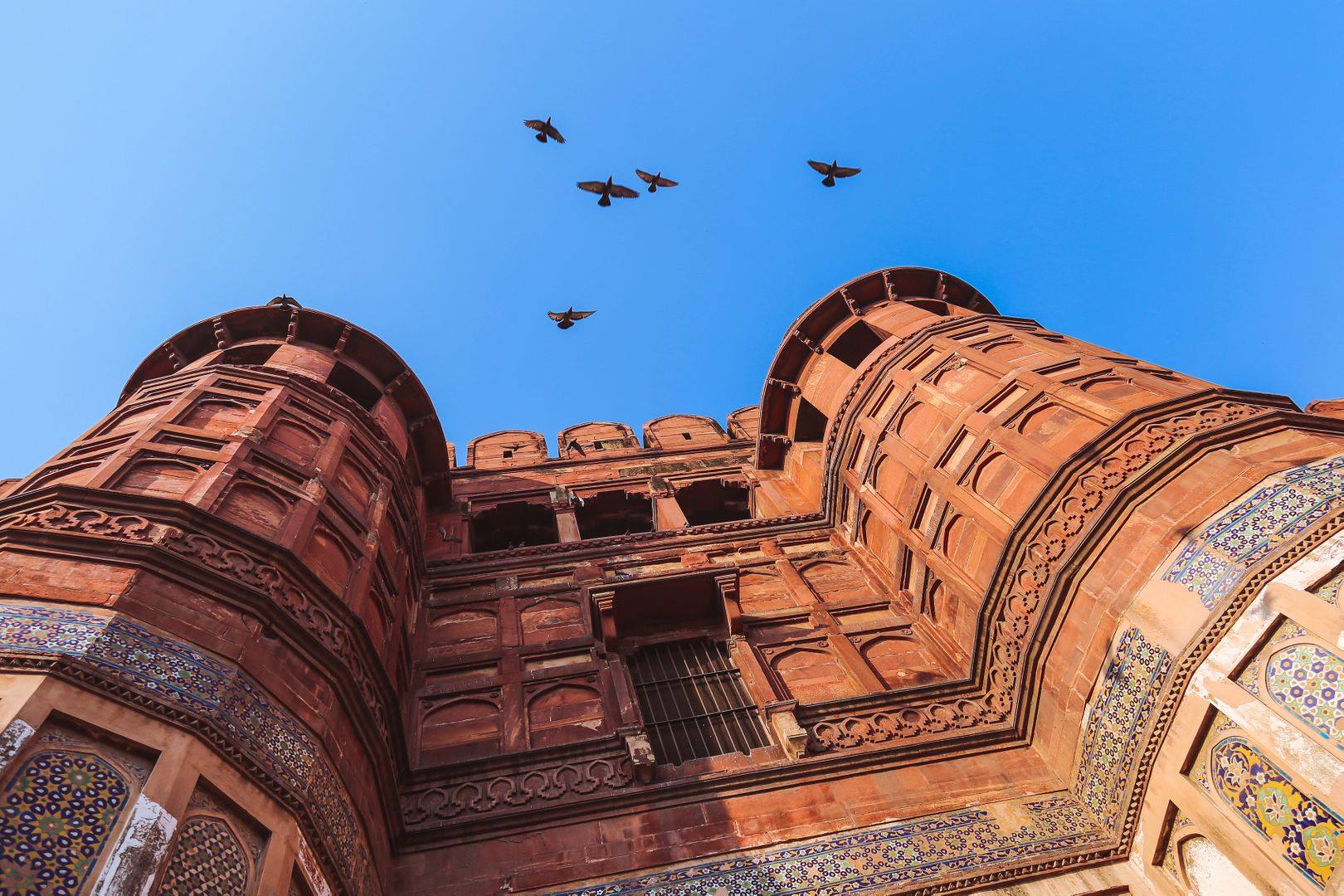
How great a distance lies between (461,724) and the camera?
11.5 meters

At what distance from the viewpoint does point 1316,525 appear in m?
8.04

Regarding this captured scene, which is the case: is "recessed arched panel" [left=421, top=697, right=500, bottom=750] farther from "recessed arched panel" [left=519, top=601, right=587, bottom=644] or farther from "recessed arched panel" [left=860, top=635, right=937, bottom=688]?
"recessed arched panel" [left=860, top=635, right=937, bottom=688]

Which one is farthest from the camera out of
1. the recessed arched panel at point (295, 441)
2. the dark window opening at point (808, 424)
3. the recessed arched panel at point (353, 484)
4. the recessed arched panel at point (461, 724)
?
the dark window opening at point (808, 424)

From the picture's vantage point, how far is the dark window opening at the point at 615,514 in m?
19.5

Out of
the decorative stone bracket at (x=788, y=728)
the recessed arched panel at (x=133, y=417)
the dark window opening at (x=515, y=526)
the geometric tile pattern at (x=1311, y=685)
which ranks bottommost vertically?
the geometric tile pattern at (x=1311, y=685)

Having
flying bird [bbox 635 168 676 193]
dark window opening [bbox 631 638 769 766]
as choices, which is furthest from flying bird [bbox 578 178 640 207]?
dark window opening [bbox 631 638 769 766]

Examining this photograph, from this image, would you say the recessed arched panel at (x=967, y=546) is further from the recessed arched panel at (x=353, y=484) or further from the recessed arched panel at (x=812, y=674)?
the recessed arched panel at (x=353, y=484)

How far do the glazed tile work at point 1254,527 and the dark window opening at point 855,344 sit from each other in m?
10.0

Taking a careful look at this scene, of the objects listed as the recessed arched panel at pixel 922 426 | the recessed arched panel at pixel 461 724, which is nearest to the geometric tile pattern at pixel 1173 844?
the recessed arched panel at pixel 922 426

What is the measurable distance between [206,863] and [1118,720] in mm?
8347

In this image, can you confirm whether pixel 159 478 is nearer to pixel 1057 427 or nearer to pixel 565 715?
pixel 565 715

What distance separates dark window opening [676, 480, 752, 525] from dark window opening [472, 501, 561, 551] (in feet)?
10.2

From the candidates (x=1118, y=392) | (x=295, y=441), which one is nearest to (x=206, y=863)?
(x=295, y=441)

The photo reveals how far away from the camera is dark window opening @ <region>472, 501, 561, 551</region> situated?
18875 mm
